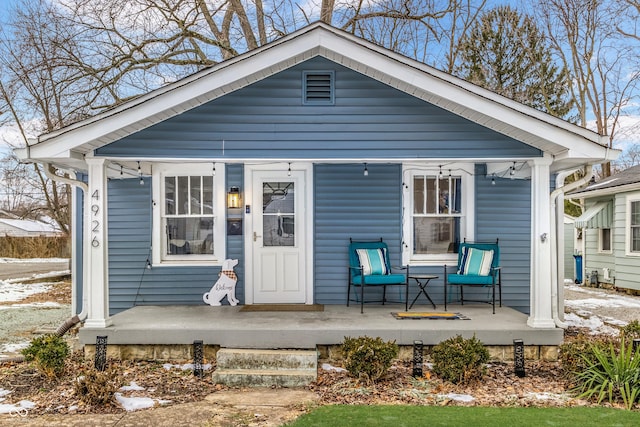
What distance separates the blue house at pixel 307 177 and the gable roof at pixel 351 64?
0.05ft

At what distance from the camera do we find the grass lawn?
381 cm

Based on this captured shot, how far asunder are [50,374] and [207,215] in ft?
9.42

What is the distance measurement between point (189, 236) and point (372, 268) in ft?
8.44

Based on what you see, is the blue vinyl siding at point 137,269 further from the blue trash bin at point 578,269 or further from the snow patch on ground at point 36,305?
the blue trash bin at point 578,269

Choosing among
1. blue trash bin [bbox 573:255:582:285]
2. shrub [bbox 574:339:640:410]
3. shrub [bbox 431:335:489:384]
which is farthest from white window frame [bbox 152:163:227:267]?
blue trash bin [bbox 573:255:582:285]

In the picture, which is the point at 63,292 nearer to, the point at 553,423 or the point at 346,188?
the point at 346,188

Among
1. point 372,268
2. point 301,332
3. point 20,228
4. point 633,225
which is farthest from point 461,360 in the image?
point 20,228

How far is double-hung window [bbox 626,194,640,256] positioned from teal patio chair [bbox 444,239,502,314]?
660cm

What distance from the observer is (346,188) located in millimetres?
7168

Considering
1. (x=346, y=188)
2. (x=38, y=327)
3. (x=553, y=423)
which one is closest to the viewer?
(x=553, y=423)

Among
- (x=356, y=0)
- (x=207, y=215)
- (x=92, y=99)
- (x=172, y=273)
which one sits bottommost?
(x=172, y=273)

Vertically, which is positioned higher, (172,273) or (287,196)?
(287,196)

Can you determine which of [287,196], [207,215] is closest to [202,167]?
[207,215]

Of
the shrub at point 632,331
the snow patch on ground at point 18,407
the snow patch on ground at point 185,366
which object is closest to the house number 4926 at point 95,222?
the snow patch on ground at point 185,366
